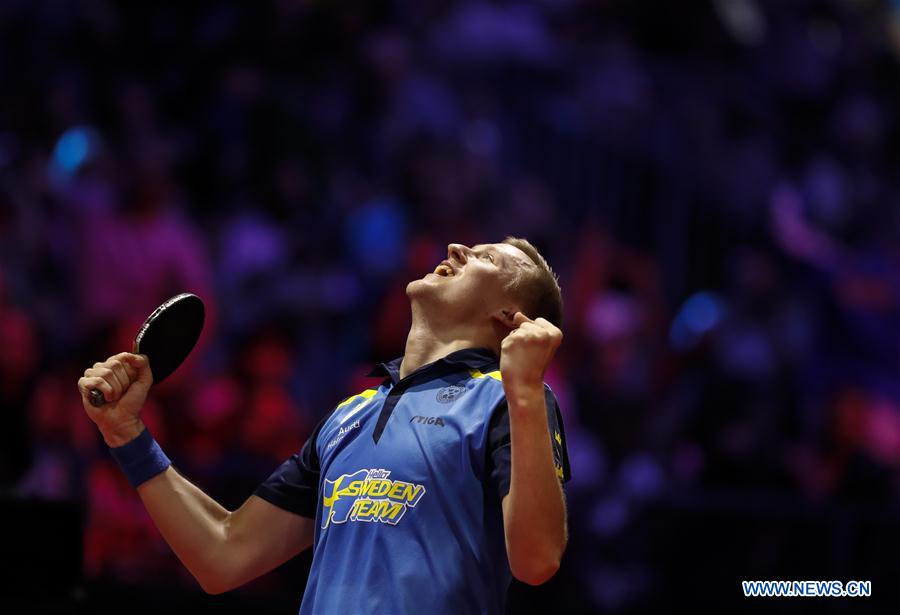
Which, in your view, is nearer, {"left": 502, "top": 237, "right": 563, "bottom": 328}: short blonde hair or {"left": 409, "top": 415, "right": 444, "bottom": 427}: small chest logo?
{"left": 409, "top": 415, "right": 444, "bottom": 427}: small chest logo

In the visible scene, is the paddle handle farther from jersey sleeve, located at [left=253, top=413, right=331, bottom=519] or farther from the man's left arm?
the man's left arm

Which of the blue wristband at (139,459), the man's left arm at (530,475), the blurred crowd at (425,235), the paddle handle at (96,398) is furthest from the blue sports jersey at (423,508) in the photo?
the blurred crowd at (425,235)

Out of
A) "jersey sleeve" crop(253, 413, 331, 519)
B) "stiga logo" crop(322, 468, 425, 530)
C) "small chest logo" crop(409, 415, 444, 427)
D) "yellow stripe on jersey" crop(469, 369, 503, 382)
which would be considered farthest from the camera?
"jersey sleeve" crop(253, 413, 331, 519)

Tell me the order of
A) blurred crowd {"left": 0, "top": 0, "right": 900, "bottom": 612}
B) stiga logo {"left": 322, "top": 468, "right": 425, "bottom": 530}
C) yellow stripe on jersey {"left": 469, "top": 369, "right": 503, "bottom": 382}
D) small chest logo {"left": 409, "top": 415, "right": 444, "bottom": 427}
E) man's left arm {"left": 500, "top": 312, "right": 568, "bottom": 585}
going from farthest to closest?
1. blurred crowd {"left": 0, "top": 0, "right": 900, "bottom": 612}
2. yellow stripe on jersey {"left": 469, "top": 369, "right": 503, "bottom": 382}
3. small chest logo {"left": 409, "top": 415, "right": 444, "bottom": 427}
4. stiga logo {"left": 322, "top": 468, "right": 425, "bottom": 530}
5. man's left arm {"left": 500, "top": 312, "right": 568, "bottom": 585}

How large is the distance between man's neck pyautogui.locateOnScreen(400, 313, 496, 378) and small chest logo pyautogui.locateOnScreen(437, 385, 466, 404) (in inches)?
8.4

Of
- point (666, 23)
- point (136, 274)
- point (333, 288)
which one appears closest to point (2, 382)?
point (136, 274)

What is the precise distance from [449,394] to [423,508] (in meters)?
0.38

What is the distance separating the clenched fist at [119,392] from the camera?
3.64 m

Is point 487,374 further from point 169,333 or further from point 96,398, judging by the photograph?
point 96,398

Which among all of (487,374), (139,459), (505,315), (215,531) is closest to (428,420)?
(487,374)

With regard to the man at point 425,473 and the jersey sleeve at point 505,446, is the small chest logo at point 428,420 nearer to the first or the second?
the man at point 425,473

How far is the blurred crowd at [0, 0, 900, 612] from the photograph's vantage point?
26.1ft

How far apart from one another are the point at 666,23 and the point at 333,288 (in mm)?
5115

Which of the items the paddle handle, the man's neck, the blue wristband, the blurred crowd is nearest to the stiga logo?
the man's neck
